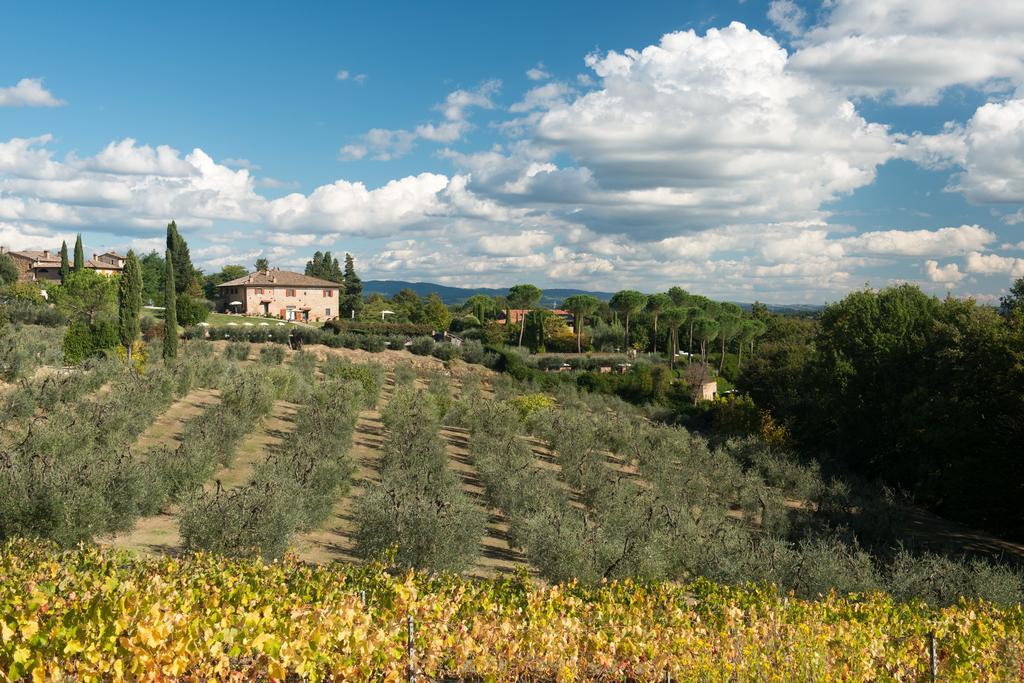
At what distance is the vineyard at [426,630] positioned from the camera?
4.81m

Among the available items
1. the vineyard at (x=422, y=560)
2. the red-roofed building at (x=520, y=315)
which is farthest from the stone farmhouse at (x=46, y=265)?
the vineyard at (x=422, y=560)

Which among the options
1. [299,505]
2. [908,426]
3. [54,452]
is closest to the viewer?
[299,505]

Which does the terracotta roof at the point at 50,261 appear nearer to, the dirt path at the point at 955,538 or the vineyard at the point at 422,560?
the vineyard at the point at 422,560

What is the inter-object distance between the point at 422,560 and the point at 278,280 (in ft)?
233

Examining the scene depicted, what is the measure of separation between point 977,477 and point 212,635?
23.3 meters

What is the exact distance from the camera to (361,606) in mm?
6070

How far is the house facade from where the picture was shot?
76.1m

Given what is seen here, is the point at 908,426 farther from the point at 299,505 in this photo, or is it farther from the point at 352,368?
the point at 352,368

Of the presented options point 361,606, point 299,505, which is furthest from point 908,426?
point 361,606

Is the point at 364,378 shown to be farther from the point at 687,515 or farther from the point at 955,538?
the point at 955,538

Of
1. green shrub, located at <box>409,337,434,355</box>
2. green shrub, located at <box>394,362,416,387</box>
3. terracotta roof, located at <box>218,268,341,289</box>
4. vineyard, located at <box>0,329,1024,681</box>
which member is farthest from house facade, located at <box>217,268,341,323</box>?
vineyard, located at <box>0,329,1024,681</box>

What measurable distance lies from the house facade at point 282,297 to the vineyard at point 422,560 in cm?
5080

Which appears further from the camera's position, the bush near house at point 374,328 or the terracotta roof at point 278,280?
the terracotta roof at point 278,280

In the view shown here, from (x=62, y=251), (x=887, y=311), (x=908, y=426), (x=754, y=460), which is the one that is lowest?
(x=754, y=460)
